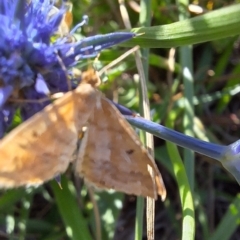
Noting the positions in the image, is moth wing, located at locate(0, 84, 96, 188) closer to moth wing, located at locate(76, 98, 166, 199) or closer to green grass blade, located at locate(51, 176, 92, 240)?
moth wing, located at locate(76, 98, 166, 199)

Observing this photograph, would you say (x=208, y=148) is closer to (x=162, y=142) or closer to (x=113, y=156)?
(x=113, y=156)

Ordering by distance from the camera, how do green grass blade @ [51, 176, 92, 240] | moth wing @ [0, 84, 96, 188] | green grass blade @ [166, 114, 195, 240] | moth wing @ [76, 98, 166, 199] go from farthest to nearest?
green grass blade @ [51, 176, 92, 240] < green grass blade @ [166, 114, 195, 240] < moth wing @ [76, 98, 166, 199] < moth wing @ [0, 84, 96, 188]

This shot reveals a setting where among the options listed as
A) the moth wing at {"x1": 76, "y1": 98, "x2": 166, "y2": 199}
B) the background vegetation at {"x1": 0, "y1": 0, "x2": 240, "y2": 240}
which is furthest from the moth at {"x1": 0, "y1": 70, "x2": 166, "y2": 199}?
the background vegetation at {"x1": 0, "y1": 0, "x2": 240, "y2": 240}

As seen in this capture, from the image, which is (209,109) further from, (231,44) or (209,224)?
(209,224)

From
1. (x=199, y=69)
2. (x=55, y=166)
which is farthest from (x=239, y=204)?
(x=55, y=166)

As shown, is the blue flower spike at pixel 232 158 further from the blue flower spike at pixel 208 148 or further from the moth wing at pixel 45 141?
the moth wing at pixel 45 141

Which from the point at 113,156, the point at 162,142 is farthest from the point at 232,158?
the point at 162,142
